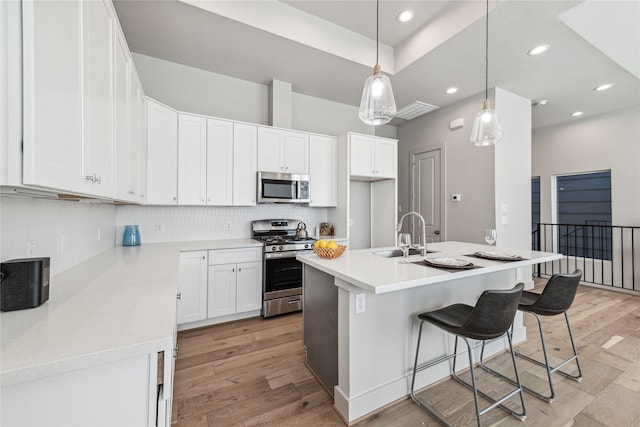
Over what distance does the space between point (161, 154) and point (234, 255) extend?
133 centimetres

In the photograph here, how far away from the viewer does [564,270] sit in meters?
5.41

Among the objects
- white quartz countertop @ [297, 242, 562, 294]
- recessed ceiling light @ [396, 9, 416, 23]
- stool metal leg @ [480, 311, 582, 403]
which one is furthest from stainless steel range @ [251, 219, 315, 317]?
recessed ceiling light @ [396, 9, 416, 23]

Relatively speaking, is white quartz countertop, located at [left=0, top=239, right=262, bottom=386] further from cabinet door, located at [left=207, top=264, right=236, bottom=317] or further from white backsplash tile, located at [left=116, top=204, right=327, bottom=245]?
white backsplash tile, located at [left=116, top=204, right=327, bottom=245]

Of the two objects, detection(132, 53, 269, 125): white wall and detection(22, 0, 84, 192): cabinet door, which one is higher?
detection(132, 53, 269, 125): white wall

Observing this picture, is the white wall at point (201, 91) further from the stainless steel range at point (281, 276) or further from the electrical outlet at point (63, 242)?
the electrical outlet at point (63, 242)

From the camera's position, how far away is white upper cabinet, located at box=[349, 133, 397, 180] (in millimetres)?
4023

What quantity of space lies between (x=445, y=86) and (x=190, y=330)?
14.7 ft

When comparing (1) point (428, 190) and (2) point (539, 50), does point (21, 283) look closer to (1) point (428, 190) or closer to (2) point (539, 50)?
(2) point (539, 50)

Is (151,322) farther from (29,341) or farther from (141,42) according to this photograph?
(141,42)

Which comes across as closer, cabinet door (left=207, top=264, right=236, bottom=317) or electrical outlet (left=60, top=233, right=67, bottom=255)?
electrical outlet (left=60, top=233, right=67, bottom=255)

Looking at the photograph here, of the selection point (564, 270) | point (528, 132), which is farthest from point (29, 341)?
point (564, 270)

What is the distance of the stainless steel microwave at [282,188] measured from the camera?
3.52m

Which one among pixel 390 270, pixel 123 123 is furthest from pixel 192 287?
pixel 390 270

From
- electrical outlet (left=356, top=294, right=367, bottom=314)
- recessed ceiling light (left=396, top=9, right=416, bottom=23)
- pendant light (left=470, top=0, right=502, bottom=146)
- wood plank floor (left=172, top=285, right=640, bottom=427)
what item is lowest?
wood plank floor (left=172, top=285, right=640, bottom=427)
